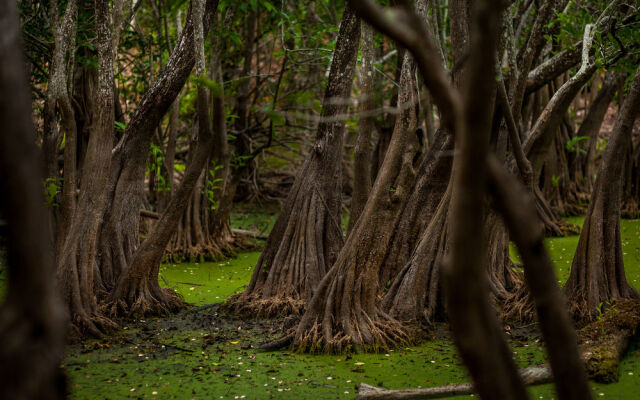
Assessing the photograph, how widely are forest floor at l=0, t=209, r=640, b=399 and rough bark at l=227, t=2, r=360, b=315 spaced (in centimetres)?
46

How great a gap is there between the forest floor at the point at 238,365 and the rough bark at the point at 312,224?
0.46 meters

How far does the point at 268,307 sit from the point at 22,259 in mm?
4738

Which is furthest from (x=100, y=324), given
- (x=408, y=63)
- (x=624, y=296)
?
(x=624, y=296)

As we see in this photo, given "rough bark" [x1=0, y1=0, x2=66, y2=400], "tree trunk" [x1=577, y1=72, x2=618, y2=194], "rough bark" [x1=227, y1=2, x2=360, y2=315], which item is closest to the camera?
"rough bark" [x1=0, y1=0, x2=66, y2=400]

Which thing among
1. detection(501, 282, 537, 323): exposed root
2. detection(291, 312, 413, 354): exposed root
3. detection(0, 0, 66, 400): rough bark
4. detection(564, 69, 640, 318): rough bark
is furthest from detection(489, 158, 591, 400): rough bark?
detection(501, 282, 537, 323): exposed root

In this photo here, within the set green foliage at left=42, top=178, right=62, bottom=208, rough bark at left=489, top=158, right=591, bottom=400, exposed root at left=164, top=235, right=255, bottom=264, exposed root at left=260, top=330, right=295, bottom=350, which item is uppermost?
green foliage at left=42, top=178, right=62, bottom=208

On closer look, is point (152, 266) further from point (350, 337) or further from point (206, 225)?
point (206, 225)

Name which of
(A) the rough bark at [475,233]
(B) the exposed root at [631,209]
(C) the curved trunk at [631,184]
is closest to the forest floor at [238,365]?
(A) the rough bark at [475,233]

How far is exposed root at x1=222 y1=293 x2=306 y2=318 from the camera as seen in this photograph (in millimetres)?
5945

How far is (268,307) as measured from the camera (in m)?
5.98

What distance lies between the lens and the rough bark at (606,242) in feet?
17.3

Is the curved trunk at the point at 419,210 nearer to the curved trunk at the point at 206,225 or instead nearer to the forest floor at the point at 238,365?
the forest floor at the point at 238,365

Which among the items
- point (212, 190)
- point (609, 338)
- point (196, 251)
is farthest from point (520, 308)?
point (212, 190)

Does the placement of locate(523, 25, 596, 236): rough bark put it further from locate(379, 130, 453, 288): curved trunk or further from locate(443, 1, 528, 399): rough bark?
locate(443, 1, 528, 399): rough bark
